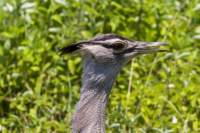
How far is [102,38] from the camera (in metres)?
4.66

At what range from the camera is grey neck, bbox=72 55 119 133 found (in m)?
4.65

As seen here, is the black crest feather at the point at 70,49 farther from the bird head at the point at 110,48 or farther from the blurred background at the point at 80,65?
the blurred background at the point at 80,65

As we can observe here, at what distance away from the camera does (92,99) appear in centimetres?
468

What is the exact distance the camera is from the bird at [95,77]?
4641 millimetres

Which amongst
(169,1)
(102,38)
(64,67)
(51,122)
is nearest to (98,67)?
(102,38)

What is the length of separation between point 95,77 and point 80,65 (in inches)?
68.6

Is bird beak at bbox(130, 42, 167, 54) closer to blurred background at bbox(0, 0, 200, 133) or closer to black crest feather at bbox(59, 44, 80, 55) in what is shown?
black crest feather at bbox(59, 44, 80, 55)

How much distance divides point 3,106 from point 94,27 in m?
0.89

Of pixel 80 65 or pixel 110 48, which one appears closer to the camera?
pixel 110 48

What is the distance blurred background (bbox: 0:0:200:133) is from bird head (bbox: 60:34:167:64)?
0.95 meters

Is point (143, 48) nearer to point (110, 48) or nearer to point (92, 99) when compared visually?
point (110, 48)

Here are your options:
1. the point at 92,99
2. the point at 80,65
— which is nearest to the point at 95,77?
the point at 92,99

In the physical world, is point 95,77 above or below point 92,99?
above

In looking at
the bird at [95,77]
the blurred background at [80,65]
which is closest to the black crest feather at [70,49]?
the bird at [95,77]
